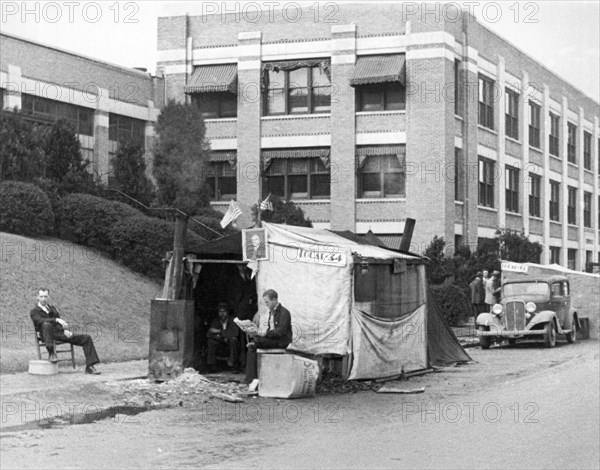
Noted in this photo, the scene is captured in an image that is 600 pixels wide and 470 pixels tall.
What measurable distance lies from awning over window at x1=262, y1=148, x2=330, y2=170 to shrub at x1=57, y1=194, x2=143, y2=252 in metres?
13.1

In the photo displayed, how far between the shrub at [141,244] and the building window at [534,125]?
26.1m

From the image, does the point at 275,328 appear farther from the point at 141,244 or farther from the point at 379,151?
the point at 379,151

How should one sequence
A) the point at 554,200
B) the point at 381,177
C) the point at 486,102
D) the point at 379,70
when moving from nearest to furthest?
the point at 379,70
the point at 381,177
the point at 486,102
the point at 554,200

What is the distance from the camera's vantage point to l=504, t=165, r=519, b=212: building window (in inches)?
1810

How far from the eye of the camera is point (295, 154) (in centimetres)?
4103

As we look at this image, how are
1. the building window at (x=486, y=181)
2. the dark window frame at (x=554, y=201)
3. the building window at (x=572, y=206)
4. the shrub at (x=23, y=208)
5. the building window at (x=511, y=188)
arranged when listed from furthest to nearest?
the building window at (x=572, y=206)
the dark window frame at (x=554, y=201)
the building window at (x=511, y=188)
the building window at (x=486, y=181)
the shrub at (x=23, y=208)

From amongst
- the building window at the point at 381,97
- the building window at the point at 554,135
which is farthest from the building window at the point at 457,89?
the building window at the point at 554,135

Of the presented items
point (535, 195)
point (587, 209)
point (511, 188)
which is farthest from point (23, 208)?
point (587, 209)

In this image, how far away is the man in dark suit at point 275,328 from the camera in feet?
52.0

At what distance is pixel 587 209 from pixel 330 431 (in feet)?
165

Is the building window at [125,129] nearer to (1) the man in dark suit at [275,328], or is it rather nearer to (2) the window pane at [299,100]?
(2) the window pane at [299,100]

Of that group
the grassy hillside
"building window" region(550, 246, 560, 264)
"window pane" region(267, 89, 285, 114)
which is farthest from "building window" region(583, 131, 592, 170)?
the grassy hillside

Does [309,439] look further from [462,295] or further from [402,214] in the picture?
[402,214]

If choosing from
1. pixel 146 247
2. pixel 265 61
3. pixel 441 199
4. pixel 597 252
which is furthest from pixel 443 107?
pixel 597 252
